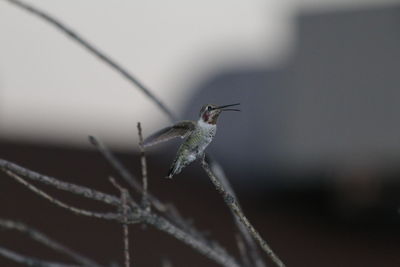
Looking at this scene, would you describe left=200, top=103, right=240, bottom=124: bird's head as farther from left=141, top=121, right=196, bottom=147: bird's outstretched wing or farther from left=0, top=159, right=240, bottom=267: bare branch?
left=0, top=159, right=240, bottom=267: bare branch

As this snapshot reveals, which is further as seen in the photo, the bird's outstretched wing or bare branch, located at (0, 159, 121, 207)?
the bird's outstretched wing

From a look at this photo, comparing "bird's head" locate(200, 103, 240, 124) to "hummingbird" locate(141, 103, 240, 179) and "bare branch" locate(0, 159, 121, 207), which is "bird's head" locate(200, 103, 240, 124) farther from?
"bare branch" locate(0, 159, 121, 207)

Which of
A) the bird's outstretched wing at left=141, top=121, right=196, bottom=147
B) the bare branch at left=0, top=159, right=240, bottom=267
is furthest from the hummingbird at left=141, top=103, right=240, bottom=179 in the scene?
the bare branch at left=0, top=159, right=240, bottom=267

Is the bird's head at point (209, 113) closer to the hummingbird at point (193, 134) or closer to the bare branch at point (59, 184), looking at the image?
the hummingbird at point (193, 134)

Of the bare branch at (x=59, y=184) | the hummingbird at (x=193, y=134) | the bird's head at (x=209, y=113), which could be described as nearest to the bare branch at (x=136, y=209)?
the bare branch at (x=59, y=184)

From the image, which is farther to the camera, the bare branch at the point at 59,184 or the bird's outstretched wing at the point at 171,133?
the bird's outstretched wing at the point at 171,133

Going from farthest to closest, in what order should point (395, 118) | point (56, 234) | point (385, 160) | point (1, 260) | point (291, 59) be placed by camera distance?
point (291, 59) < point (395, 118) < point (385, 160) < point (56, 234) < point (1, 260)

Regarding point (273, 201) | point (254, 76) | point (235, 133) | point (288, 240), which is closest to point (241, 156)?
point (235, 133)

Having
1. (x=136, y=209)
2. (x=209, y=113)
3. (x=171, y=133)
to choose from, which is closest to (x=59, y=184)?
(x=136, y=209)

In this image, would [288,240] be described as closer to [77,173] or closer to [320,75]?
[77,173]
